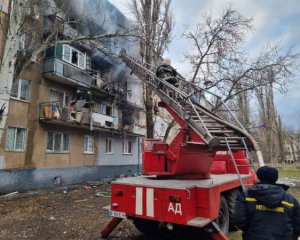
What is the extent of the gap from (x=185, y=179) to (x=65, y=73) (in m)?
13.2

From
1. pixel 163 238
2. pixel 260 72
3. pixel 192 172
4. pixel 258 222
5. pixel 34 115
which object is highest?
pixel 260 72

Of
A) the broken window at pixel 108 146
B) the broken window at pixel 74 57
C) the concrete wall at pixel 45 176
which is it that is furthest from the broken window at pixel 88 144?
the broken window at pixel 74 57

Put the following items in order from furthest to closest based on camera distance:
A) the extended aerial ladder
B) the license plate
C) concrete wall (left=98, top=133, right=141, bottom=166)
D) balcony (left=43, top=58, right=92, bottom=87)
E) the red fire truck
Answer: concrete wall (left=98, top=133, right=141, bottom=166) → balcony (left=43, top=58, right=92, bottom=87) → the license plate → the extended aerial ladder → the red fire truck

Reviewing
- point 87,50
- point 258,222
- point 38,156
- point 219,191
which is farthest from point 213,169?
point 87,50

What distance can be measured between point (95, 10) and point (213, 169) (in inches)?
511

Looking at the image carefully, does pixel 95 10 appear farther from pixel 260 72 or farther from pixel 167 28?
pixel 260 72

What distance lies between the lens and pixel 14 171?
14469 millimetres

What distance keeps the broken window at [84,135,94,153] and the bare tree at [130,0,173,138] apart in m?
5.85

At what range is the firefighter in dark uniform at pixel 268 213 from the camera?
3.01 m

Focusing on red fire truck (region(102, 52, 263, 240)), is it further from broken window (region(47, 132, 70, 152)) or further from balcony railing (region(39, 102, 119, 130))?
broken window (region(47, 132, 70, 152))

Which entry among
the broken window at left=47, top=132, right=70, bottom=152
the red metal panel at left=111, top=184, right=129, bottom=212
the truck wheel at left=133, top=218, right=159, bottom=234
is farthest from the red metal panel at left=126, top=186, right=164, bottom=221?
the broken window at left=47, top=132, right=70, bottom=152

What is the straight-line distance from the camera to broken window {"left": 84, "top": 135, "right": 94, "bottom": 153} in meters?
20.2

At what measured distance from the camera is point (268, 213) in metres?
3.05

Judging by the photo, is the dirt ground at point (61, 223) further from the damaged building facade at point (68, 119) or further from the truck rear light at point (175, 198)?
the damaged building facade at point (68, 119)
